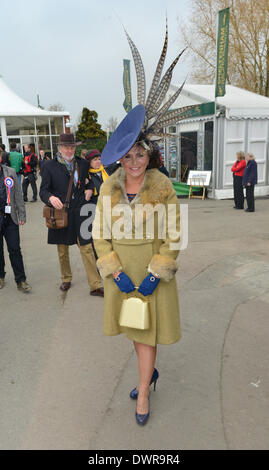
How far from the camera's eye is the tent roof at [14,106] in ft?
79.1

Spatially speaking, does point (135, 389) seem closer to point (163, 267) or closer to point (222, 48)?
point (163, 267)

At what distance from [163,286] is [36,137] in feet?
85.3

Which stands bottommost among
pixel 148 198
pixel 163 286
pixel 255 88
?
pixel 163 286

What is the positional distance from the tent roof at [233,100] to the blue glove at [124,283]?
990 cm

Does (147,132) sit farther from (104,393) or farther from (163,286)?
(104,393)

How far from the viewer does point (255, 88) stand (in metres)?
22.6

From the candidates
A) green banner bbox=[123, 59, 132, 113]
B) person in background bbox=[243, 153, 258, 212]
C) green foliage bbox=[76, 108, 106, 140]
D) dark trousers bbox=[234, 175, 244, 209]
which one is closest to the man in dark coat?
person in background bbox=[243, 153, 258, 212]

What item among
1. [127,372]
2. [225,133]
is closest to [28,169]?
[225,133]

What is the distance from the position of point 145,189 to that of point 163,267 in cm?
51

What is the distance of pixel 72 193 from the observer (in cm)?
441

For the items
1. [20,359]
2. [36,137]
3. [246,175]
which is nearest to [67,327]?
[20,359]

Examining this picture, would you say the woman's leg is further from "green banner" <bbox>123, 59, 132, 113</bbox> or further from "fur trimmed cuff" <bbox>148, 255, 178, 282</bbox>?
"green banner" <bbox>123, 59, 132, 113</bbox>

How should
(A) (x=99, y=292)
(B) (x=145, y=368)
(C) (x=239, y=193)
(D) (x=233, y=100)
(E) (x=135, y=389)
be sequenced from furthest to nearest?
(D) (x=233, y=100) → (C) (x=239, y=193) → (A) (x=99, y=292) → (E) (x=135, y=389) → (B) (x=145, y=368)

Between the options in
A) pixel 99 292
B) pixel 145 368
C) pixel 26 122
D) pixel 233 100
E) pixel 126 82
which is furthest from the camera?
pixel 26 122
